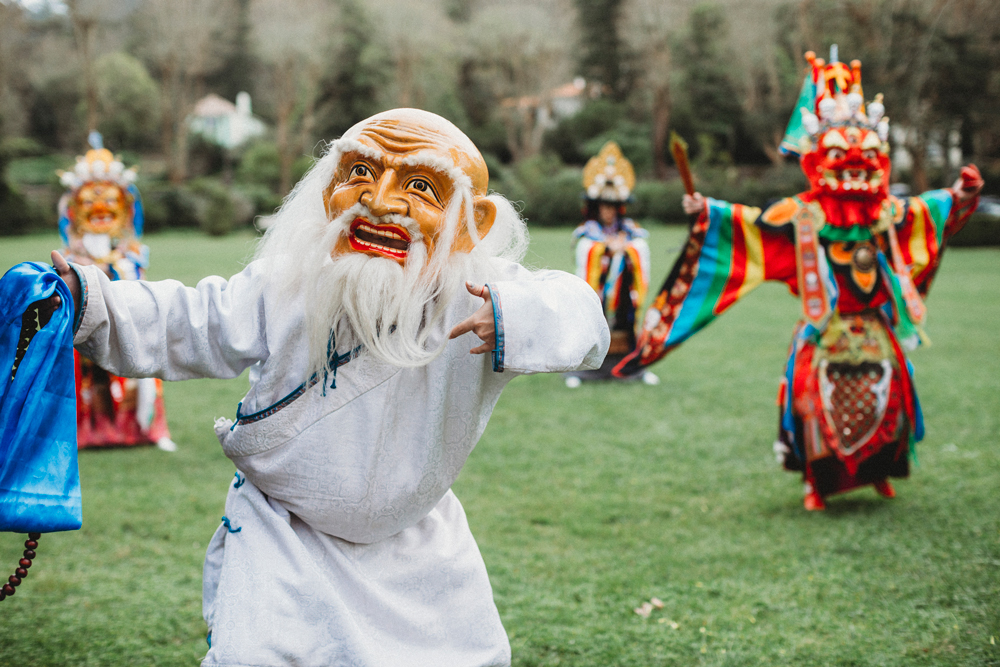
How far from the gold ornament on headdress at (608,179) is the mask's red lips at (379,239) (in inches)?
263

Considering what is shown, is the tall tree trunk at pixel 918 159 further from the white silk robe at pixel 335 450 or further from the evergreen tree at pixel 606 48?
the white silk robe at pixel 335 450

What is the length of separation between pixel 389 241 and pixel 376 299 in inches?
7.4

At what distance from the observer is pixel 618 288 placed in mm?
8766

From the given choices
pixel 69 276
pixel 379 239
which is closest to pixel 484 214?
pixel 379 239

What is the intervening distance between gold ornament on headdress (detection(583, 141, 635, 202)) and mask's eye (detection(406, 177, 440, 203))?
6.61m

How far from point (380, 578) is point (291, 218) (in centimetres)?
101

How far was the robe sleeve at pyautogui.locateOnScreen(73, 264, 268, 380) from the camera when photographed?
2188 mm

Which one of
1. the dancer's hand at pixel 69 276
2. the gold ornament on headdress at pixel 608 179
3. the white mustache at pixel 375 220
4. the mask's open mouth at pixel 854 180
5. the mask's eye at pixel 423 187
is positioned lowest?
the gold ornament on headdress at pixel 608 179

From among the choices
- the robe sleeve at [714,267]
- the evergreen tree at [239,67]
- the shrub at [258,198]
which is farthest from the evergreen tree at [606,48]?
the robe sleeve at [714,267]

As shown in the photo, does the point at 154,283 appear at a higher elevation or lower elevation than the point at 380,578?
higher

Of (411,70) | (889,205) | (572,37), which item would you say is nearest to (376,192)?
(889,205)

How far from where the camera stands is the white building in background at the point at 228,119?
44138 millimetres

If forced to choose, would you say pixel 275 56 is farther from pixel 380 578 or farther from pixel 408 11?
pixel 380 578

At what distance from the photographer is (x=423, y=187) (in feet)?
7.86
